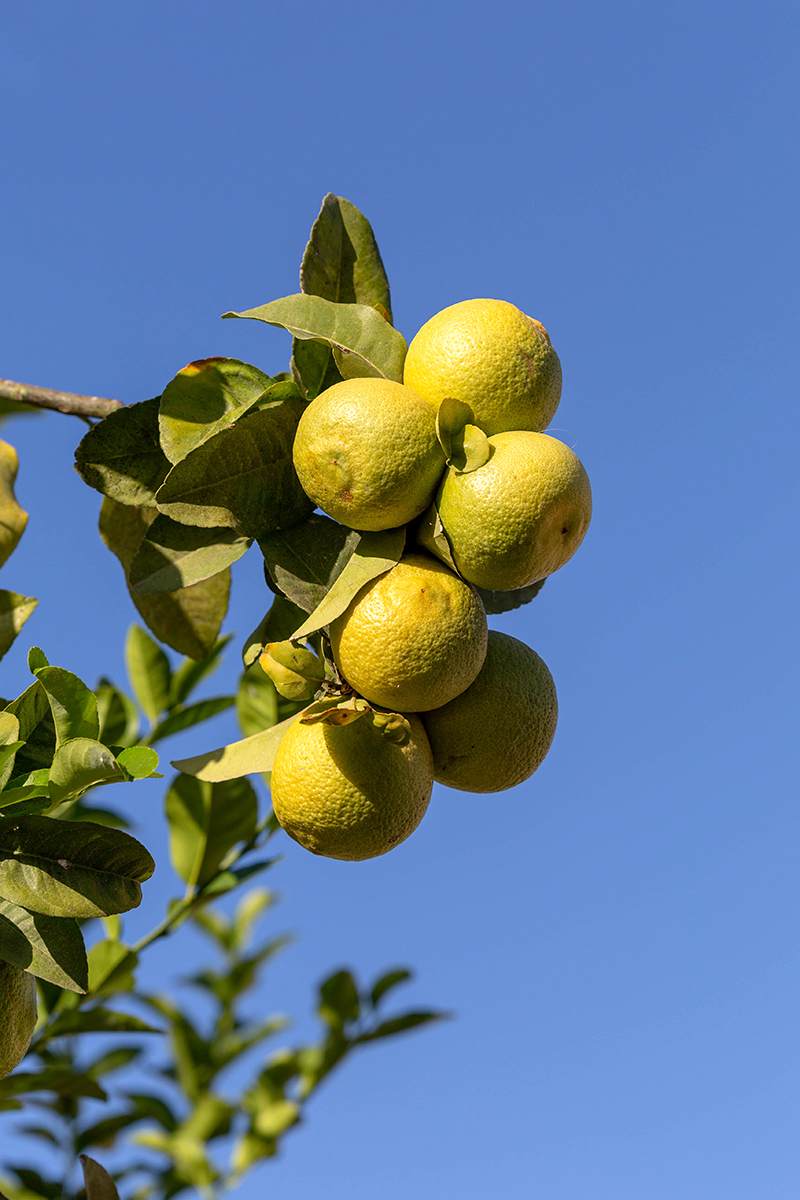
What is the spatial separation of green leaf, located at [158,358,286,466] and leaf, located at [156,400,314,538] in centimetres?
7

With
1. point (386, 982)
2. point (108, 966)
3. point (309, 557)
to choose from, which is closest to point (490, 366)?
point (309, 557)

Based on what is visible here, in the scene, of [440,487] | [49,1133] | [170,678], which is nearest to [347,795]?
[440,487]

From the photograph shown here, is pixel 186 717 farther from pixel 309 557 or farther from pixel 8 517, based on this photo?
pixel 309 557

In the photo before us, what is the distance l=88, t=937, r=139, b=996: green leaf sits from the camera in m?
1.96

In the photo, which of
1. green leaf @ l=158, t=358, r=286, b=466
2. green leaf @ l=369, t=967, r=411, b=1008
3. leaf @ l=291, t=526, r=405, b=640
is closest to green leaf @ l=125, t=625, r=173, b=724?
green leaf @ l=158, t=358, r=286, b=466

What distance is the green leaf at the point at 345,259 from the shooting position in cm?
139

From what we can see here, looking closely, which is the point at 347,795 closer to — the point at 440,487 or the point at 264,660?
the point at 264,660

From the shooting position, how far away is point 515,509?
1132 millimetres

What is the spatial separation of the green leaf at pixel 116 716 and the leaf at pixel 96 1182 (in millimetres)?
808

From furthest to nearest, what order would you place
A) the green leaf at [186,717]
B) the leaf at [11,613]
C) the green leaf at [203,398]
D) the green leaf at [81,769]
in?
the green leaf at [186,717]
the leaf at [11,613]
the green leaf at [203,398]
the green leaf at [81,769]

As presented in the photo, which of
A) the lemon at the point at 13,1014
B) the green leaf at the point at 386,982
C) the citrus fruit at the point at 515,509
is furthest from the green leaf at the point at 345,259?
the green leaf at the point at 386,982

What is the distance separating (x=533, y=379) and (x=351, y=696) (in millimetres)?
447

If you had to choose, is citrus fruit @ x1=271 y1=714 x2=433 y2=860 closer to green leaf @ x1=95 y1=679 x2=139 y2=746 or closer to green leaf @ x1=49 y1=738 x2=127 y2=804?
green leaf @ x1=49 y1=738 x2=127 y2=804

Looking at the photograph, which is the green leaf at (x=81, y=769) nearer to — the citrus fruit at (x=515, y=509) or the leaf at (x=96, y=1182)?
the citrus fruit at (x=515, y=509)
